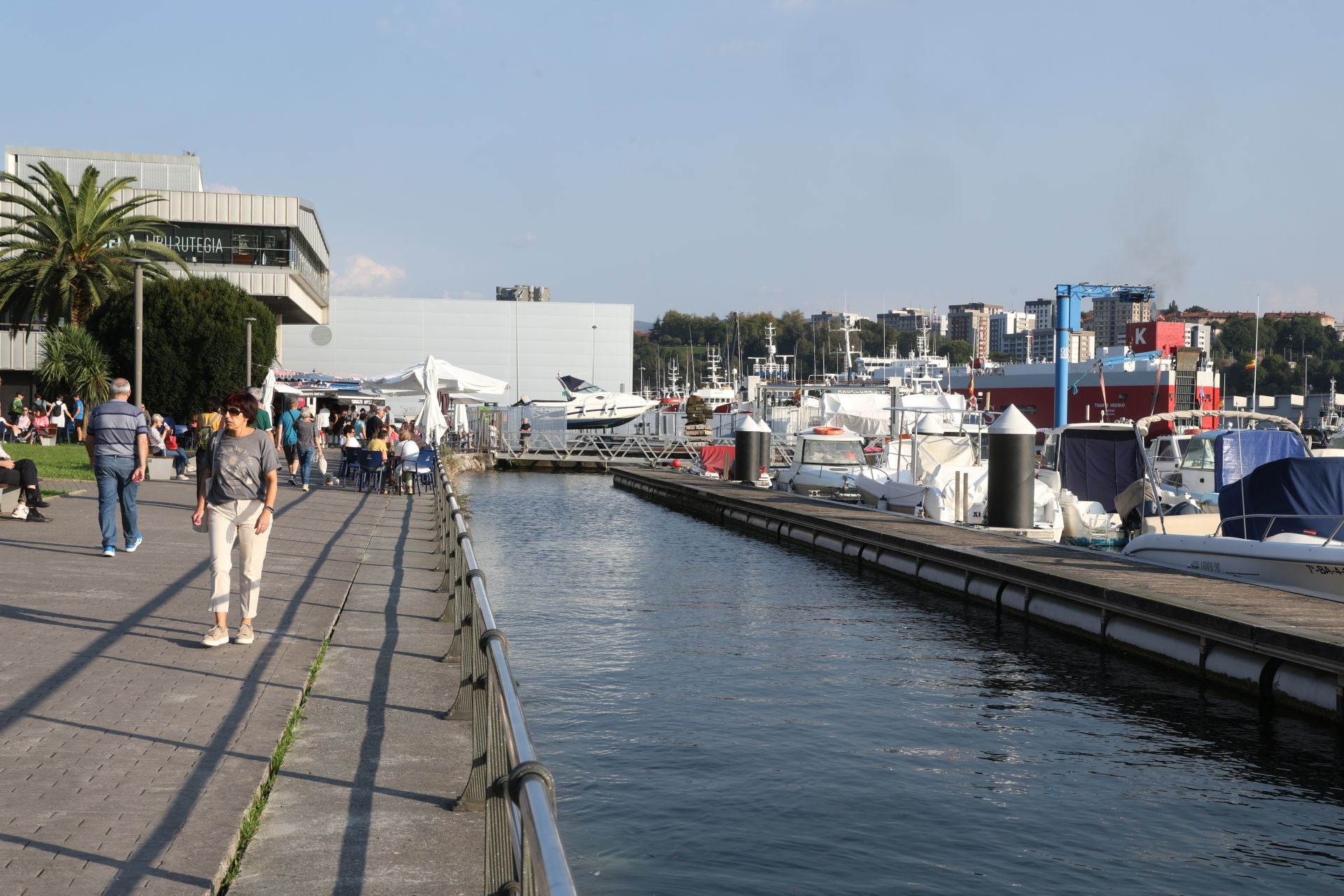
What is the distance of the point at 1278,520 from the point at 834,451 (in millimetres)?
18507

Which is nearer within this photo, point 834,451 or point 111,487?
point 111,487

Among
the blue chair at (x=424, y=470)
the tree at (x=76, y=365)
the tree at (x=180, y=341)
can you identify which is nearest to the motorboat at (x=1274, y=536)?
the blue chair at (x=424, y=470)

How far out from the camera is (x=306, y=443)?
95.8ft

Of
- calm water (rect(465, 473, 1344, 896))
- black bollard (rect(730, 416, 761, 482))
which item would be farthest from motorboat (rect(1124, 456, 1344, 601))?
black bollard (rect(730, 416, 761, 482))

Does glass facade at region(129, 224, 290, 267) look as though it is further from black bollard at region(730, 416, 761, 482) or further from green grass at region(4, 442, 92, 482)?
black bollard at region(730, 416, 761, 482)

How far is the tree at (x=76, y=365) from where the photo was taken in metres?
46.5

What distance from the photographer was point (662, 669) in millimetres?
12719

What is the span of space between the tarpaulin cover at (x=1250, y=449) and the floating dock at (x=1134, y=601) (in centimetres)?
485

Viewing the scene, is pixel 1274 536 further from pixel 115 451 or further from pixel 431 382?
pixel 431 382

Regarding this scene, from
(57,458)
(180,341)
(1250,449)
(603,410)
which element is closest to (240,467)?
(1250,449)

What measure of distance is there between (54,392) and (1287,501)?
4725 centimetres

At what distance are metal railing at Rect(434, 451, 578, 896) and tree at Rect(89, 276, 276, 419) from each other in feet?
151

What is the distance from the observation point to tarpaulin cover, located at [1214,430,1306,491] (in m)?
23.2

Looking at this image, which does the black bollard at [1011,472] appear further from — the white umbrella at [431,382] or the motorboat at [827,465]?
the white umbrella at [431,382]
